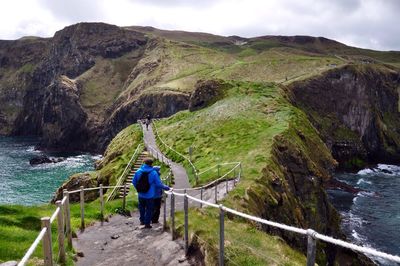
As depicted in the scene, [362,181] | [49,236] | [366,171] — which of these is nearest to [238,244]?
[49,236]

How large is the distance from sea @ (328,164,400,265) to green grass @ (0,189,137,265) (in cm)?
3395

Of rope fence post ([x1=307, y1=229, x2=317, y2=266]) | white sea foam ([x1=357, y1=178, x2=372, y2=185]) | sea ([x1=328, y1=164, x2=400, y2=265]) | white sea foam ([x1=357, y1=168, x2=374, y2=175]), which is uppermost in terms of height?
rope fence post ([x1=307, y1=229, x2=317, y2=266])

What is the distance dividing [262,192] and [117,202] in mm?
9253

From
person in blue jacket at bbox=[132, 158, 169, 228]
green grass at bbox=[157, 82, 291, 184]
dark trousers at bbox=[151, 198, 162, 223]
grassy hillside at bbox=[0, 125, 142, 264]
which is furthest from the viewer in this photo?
green grass at bbox=[157, 82, 291, 184]

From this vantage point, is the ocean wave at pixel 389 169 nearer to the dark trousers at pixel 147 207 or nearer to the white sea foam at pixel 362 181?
the white sea foam at pixel 362 181

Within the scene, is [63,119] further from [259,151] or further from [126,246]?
[126,246]

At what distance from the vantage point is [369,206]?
67.6 m

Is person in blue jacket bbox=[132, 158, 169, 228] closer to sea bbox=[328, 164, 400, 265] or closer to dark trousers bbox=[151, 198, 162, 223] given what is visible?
dark trousers bbox=[151, 198, 162, 223]

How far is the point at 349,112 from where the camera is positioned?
123 metres

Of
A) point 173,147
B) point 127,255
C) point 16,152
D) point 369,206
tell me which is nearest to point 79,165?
point 16,152

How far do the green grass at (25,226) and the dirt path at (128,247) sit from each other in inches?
37.1

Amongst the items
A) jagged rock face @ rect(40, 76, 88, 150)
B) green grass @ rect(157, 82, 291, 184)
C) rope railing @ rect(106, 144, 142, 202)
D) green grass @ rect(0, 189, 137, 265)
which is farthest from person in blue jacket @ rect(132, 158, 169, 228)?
jagged rock face @ rect(40, 76, 88, 150)

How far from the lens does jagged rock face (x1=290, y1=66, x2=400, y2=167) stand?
11388 cm

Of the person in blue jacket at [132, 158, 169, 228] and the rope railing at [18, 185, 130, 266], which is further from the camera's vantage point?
the person in blue jacket at [132, 158, 169, 228]
